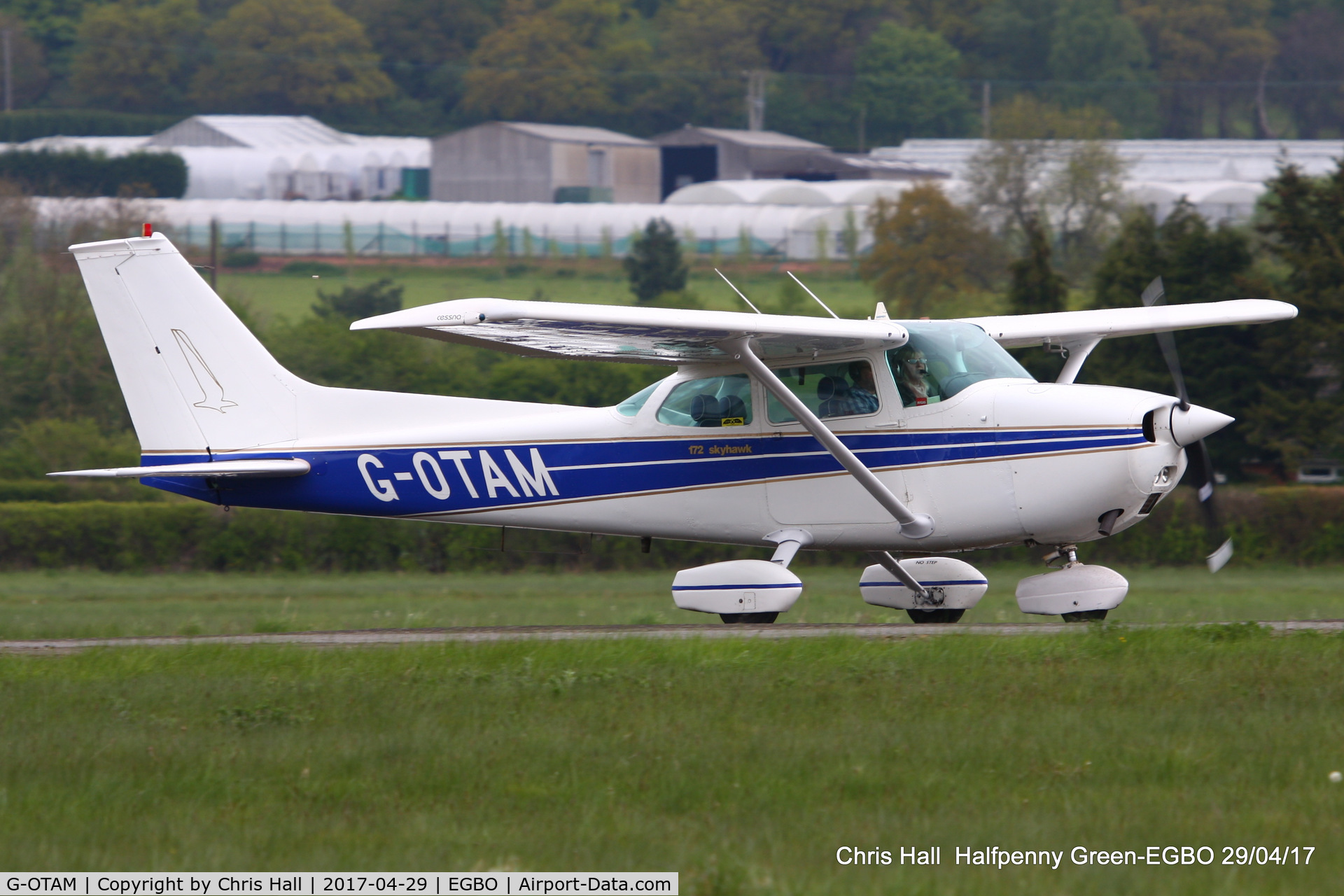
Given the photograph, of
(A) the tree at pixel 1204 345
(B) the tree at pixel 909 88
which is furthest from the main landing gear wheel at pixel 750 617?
(B) the tree at pixel 909 88

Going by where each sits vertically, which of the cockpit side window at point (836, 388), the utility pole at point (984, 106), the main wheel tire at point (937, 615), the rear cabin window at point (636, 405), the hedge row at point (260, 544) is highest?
the utility pole at point (984, 106)

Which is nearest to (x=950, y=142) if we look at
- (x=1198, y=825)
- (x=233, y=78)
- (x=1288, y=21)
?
(x=1288, y=21)

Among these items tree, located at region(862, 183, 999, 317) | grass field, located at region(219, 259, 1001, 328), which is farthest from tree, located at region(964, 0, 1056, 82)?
tree, located at region(862, 183, 999, 317)

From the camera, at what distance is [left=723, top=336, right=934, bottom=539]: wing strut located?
12.6m

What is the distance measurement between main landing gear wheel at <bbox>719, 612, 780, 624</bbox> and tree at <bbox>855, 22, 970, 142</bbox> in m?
105

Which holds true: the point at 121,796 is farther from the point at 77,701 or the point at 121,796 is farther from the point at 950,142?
the point at 950,142

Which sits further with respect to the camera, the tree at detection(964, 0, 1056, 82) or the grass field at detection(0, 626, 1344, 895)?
the tree at detection(964, 0, 1056, 82)

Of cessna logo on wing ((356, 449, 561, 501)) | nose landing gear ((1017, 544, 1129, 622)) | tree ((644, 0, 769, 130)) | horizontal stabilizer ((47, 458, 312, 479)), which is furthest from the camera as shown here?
tree ((644, 0, 769, 130))

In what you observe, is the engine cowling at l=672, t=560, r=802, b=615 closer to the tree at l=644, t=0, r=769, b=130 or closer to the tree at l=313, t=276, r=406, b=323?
the tree at l=313, t=276, r=406, b=323

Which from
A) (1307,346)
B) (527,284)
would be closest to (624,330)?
(1307,346)

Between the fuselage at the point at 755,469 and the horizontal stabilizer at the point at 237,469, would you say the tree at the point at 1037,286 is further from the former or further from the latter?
the horizontal stabilizer at the point at 237,469

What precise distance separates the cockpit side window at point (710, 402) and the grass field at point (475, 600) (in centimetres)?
229

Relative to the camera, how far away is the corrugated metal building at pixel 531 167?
92.3m

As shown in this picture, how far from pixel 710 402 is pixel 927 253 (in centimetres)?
4462
